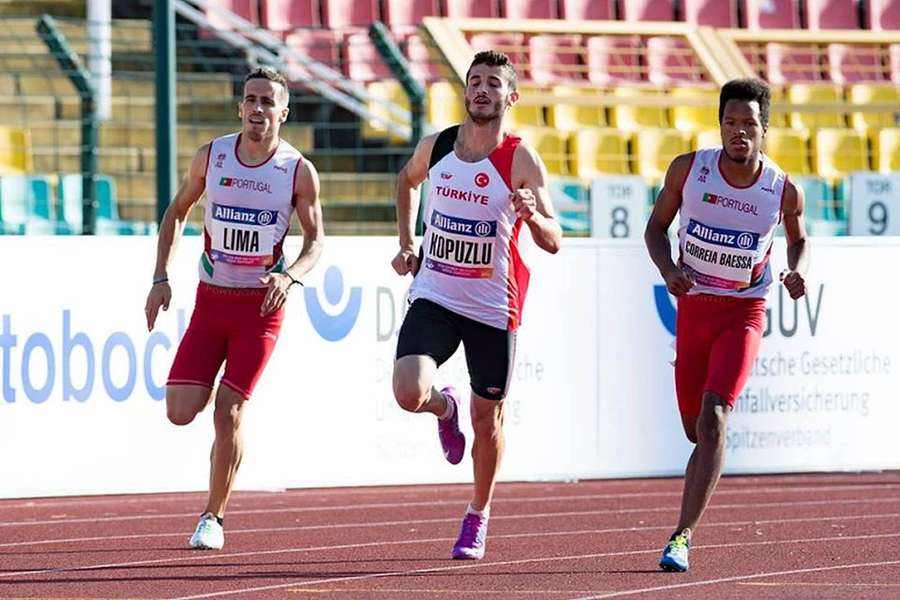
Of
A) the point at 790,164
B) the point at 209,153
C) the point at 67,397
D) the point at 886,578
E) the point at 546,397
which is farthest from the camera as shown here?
the point at 790,164

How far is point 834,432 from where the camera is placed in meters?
14.2

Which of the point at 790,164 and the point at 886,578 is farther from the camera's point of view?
the point at 790,164

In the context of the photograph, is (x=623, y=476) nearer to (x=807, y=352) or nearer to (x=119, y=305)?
(x=807, y=352)

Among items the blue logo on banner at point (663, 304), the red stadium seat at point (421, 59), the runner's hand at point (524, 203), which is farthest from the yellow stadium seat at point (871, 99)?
the runner's hand at point (524, 203)

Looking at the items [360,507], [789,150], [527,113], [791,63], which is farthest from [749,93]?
[791,63]

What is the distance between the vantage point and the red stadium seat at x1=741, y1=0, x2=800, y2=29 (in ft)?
84.1

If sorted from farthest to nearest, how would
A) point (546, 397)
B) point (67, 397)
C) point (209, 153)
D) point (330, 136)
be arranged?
point (330, 136) → point (546, 397) → point (67, 397) → point (209, 153)

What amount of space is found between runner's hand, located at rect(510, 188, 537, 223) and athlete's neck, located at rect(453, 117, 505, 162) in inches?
19.3

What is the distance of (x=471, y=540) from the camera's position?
8656 mm

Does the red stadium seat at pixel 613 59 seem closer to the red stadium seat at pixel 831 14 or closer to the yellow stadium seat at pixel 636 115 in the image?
the yellow stadium seat at pixel 636 115

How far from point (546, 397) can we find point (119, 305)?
3.00 meters

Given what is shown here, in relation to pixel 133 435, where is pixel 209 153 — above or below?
above

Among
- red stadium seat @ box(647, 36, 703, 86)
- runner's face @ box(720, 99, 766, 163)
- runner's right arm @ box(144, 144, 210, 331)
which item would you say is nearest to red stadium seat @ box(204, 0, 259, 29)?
red stadium seat @ box(647, 36, 703, 86)

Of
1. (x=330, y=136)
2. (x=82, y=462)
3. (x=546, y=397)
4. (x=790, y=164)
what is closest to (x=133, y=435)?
(x=82, y=462)
